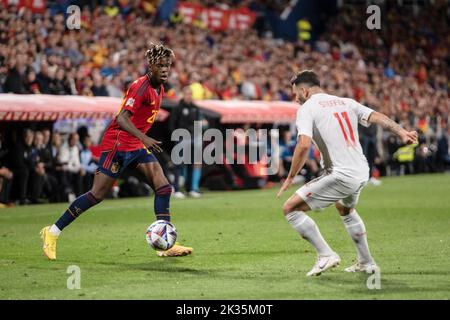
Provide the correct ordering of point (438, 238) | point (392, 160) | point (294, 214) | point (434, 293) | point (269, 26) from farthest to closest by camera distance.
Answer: point (269, 26) → point (392, 160) → point (438, 238) → point (294, 214) → point (434, 293)

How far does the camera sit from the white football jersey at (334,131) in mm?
9188

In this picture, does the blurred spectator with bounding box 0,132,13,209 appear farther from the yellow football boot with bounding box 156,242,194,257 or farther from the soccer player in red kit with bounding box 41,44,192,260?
the yellow football boot with bounding box 156,242,194,257

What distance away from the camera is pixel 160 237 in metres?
10.8

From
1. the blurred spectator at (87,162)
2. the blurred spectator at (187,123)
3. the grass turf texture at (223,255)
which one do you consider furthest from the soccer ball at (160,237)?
the blurred spectator at (187,123)

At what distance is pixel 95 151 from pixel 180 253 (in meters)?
9.87

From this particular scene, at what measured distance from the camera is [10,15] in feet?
73.9

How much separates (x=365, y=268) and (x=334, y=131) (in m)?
1.47

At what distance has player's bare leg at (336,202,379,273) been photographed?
30.9 feet

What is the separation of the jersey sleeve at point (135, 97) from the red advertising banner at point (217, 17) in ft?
70.8

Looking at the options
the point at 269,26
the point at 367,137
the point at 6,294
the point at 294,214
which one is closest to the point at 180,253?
the point at 294,214

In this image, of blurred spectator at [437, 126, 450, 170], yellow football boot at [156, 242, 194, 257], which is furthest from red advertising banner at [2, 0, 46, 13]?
yellow football boot at [156, 242, 194, 257]

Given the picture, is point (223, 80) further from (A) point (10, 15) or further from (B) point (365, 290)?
(B) point (365, 290)

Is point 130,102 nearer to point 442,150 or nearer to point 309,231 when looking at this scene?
point 309,231

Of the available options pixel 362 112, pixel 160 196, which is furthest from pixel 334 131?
pixel 160 196
